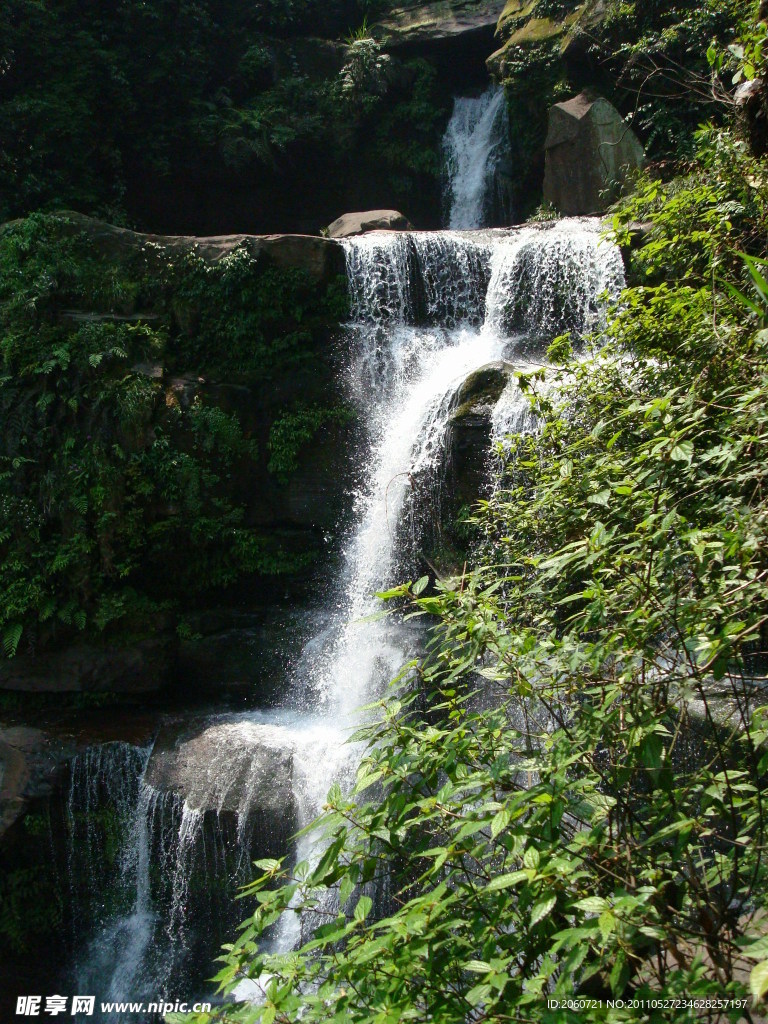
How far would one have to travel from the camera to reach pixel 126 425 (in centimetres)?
882

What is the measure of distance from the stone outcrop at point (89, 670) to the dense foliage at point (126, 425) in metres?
0.21

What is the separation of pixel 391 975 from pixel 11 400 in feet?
28.4

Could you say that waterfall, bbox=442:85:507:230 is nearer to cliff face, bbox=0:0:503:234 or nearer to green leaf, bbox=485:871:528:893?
cliff face, bbox=0:0:503:234

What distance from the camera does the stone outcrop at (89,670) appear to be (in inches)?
328

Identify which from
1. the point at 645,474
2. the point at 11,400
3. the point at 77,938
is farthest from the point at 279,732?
the point at 645,474

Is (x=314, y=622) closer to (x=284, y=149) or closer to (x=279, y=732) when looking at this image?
(x=279, y=732)

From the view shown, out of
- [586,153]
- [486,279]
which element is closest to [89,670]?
[486,279]

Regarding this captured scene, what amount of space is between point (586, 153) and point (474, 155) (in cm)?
360

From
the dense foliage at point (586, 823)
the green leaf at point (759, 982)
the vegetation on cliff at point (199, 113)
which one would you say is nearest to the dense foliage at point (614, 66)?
the vegetation on cliff at point (199, 113)

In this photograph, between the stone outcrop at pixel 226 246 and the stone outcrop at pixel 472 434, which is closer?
the stone outcrop at pixel 472 434

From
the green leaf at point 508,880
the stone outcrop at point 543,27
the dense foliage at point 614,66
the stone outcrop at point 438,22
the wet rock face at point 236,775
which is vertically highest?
the stone outcrop at point 438,22

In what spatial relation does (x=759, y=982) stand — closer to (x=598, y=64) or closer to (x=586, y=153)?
(x=586, y=153)

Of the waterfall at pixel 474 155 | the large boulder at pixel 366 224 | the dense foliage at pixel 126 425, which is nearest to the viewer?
the dense foliage at pixel 126 425

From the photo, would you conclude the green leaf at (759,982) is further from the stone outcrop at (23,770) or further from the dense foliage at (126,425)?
the dense foliage at (126,425)
